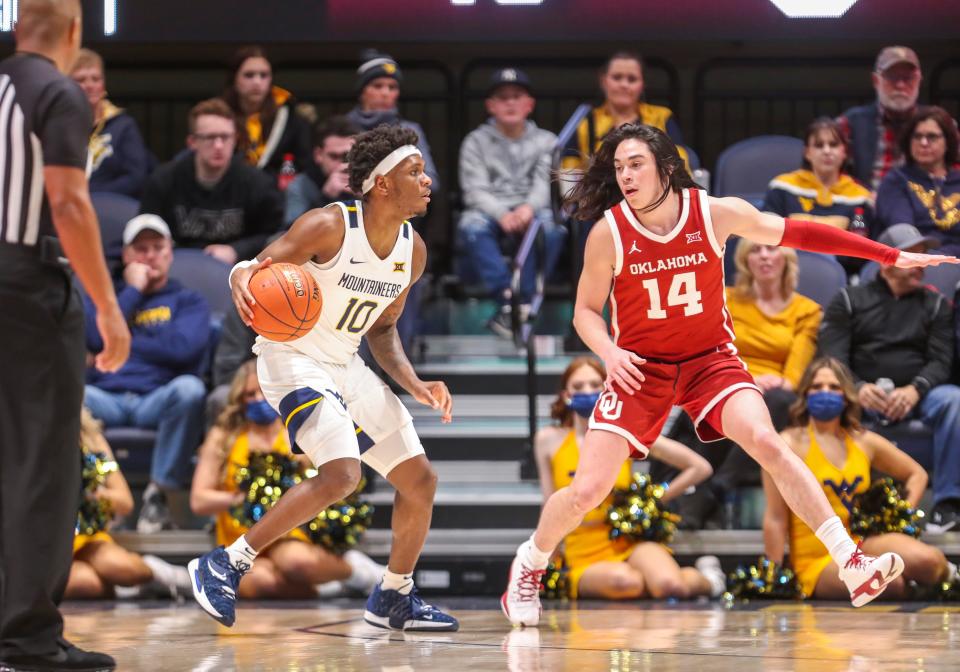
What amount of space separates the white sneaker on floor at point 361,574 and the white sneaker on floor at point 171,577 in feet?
2.45

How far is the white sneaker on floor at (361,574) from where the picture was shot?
6.80 meters

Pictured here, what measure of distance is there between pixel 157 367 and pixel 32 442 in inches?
151

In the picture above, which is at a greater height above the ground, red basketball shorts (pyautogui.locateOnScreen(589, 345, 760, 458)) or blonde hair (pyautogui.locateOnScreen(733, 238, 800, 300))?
blonde hair (pyautogui.locateOnScreen(733, 238, 800, 300))

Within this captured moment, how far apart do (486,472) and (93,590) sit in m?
2.09

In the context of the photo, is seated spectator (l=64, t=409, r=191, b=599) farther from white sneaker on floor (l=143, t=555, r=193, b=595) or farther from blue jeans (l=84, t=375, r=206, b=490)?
blue jeans (l=84, t=375, r=206, b=490)

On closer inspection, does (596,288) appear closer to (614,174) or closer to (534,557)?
(614,174)

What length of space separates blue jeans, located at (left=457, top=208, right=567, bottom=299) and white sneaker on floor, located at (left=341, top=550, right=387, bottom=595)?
204 cm

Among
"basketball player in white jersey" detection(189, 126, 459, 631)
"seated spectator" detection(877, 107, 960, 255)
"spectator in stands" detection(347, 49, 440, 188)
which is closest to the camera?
"basketball player in white jersey" detection(189, 126, 459, 631)

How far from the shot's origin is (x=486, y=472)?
7.68m

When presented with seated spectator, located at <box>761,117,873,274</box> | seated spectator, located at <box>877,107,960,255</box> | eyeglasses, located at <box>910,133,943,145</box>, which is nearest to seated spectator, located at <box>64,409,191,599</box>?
seated spectator, located at <box>761,117,873,274</box>

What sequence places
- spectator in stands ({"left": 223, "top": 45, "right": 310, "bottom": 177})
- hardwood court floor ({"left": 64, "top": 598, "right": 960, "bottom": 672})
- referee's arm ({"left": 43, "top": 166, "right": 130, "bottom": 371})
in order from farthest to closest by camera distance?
1. spectator in stands ({"left": 223, "top": 45, "right": 310, "bottom": 177})
2. hardwood court floor ({"left": 64, "top": 598, "right": 960, "bottom": 672})
3. referee's arm ({"left": 43, "top": 166, "right": 130, "bottom": 371})

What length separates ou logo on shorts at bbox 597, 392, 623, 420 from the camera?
522 centimetres

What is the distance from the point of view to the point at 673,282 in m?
5.26

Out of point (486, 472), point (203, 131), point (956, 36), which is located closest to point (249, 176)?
point (203, 131)
